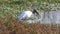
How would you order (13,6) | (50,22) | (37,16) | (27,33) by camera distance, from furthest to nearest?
(13,6) → (37,16) → (50,22) → (27,33)

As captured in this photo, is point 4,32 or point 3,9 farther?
point 3,9

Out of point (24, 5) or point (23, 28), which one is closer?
point (23, 28)

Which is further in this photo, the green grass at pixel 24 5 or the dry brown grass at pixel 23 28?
the green grass at pixel 24 5

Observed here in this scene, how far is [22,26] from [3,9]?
18.2ft

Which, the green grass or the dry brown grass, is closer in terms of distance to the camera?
the dry brown grass

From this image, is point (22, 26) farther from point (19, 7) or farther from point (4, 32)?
point (19, 7)

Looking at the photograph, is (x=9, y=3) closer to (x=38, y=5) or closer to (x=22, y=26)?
(x=38, y=5)

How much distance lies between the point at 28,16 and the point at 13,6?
4.12 meters

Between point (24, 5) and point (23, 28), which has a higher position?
point (23, 28)

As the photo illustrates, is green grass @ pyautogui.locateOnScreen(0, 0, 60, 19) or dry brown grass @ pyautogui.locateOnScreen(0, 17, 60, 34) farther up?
dry brown grass @ pyautogui.locateOnScreen(0, 17, 60, 34)

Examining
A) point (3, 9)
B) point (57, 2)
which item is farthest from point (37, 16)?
point (57, 2)

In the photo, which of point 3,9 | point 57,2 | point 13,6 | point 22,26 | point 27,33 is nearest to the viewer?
point 27,33

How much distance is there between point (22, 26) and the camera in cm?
833

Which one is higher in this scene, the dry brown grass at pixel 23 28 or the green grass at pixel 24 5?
the dry brown grass at pixel 23 28
